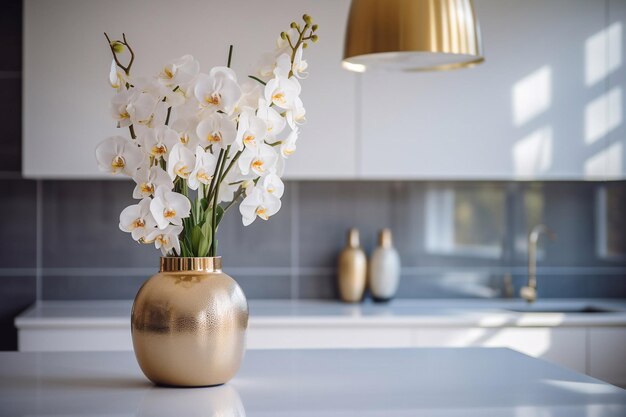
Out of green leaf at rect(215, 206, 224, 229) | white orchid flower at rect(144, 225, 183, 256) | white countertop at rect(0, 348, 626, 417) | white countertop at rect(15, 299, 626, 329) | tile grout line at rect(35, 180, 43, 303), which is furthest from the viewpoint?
tile grout line at rect(35, 180, 43, 303)

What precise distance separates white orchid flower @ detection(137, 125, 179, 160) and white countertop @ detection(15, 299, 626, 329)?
185 centimetres

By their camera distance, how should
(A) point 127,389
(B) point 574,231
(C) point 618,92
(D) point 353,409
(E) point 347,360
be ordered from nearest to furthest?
(D) point 353,409
(A) point 127,389
(E) point 347,360
(C) point 618,92
(B) point 574,231

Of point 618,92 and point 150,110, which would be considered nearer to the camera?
point 150,110

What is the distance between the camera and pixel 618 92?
3.64 metres

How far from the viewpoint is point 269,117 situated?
1.55 metres

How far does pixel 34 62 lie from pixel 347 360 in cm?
222

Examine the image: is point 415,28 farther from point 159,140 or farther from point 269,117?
point 159,140

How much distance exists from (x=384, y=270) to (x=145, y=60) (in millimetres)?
1407

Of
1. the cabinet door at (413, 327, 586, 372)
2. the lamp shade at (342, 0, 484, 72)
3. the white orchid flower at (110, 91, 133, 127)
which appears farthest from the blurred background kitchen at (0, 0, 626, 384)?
the white orchid flower at (110, 91, 133, 127)

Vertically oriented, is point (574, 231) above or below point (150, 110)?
below

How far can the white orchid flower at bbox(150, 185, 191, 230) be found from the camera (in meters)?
1.50

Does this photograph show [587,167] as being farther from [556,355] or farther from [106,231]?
[106,231]

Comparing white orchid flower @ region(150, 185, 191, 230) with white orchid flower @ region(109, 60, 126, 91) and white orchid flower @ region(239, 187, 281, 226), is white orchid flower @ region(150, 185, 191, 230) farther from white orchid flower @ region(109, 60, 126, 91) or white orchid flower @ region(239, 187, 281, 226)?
white orchid flower @ region(109, 60, 126, 91)

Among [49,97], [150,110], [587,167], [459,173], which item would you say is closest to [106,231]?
[49,97]
